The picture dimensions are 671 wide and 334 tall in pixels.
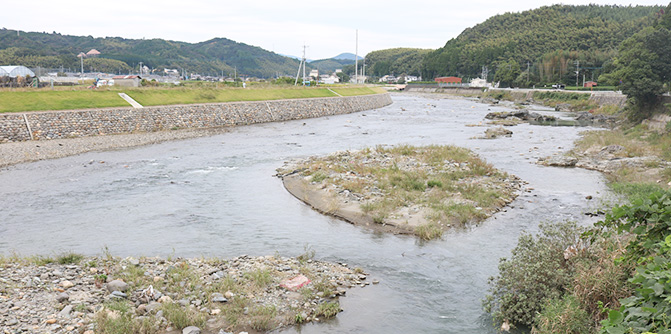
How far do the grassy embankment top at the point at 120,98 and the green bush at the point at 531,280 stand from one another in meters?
39.8

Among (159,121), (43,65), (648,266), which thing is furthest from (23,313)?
(43,65)

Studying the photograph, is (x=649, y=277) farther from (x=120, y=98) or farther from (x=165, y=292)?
(x=120, y=98)

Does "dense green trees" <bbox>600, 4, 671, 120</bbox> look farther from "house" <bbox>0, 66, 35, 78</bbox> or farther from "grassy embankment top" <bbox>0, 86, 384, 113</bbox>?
"house" <bbox>0, 66, 35, 78</bbox>

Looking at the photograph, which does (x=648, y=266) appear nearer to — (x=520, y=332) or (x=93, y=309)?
(x=520, y=332)

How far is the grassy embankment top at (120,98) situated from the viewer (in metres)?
40.0

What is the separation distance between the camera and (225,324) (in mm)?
10445

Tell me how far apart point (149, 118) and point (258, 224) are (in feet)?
103

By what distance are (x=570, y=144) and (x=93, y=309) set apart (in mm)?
37220

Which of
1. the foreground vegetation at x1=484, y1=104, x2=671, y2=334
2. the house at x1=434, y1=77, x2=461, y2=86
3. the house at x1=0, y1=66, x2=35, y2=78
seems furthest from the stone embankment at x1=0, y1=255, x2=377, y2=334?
the house at x1=434, y1=77, x2=461, y2=86

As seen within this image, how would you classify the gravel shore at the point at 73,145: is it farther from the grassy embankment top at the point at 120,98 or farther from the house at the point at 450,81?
the house at the point at 450,81

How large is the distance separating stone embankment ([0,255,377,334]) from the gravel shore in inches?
796

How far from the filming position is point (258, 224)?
723 inches

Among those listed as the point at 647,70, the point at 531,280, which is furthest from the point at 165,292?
the point at 647,70

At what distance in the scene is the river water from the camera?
12031mm
